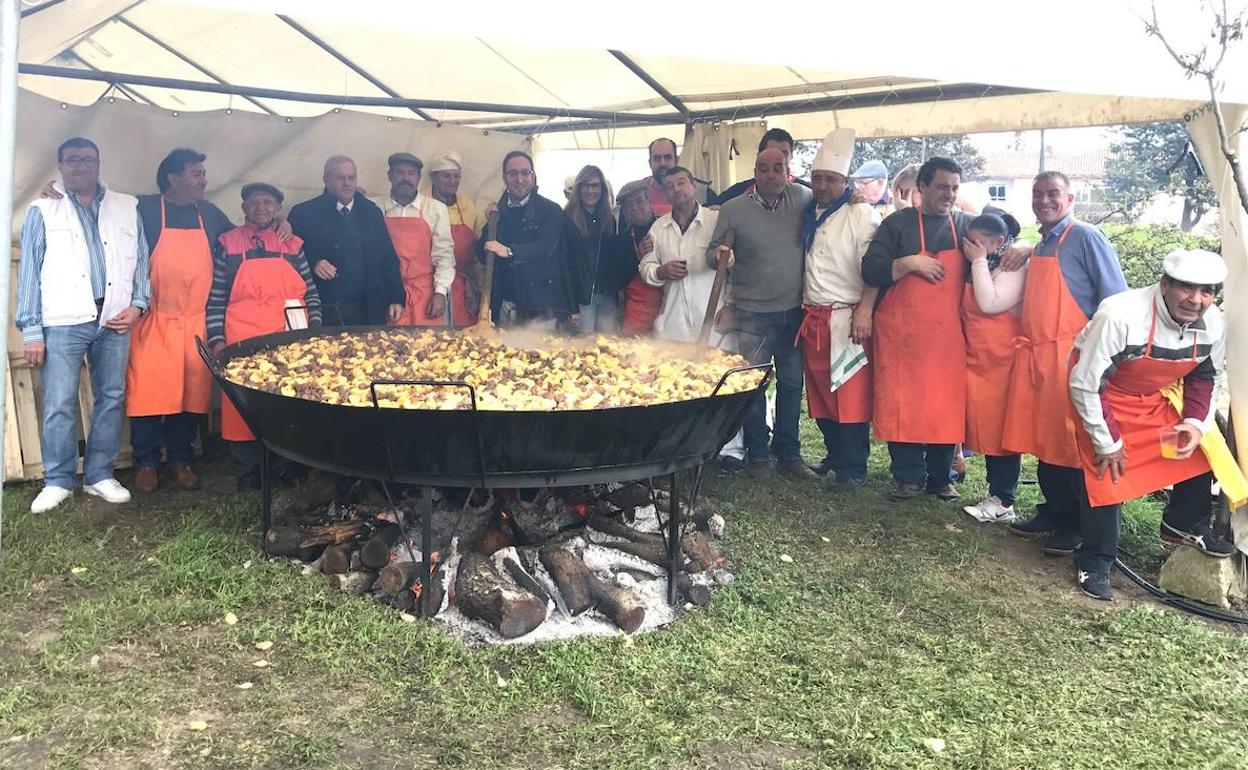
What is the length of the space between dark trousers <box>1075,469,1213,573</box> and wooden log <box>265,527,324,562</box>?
384 centimetres

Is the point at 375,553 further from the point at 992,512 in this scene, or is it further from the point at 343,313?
the point at 992,512

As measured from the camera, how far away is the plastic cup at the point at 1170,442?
4.12 meters

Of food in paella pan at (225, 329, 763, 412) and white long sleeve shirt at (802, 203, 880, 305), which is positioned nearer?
food in paella pan at (225, 329, 763, 412)

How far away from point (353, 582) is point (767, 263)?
332 centimetres

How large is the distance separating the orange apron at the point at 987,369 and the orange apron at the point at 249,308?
14.0 feet

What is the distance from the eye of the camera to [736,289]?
5988 mm

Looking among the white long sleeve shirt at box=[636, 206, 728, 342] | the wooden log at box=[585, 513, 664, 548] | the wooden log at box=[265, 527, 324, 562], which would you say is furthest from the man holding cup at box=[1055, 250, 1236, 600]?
the wooden log at box=[265, 527, 324, 562]

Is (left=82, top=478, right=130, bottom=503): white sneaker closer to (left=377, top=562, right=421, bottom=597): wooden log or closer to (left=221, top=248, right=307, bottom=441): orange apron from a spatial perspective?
(left=221, top=248, right=307, bottom=441): orange apron

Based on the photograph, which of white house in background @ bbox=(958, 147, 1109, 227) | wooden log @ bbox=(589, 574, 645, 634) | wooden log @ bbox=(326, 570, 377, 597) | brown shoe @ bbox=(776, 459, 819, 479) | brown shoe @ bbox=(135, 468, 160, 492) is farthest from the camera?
white house in background @ bbox=(958, 147, 1109, 227)

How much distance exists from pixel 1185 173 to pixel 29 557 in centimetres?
2193

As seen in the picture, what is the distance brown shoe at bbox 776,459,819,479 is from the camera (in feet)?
20.5

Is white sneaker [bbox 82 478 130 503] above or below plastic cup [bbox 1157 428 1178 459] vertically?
below

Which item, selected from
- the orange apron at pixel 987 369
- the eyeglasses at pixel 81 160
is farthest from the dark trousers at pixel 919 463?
the eyeglasses at pixel 81 160

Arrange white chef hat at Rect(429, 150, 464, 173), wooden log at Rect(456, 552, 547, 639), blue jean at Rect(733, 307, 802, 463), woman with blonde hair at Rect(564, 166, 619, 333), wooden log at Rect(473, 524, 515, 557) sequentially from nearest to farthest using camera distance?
wooden log at Rect(456, 552, 547, 639), wooden log at Rect(473, 524, 515, 557), blue jean at Rect(733, 307, 802, 463), woman with blonde hair at Rect(564, 166, 619, 333), white chef hat at Rect(429, 150, 464, 173)
